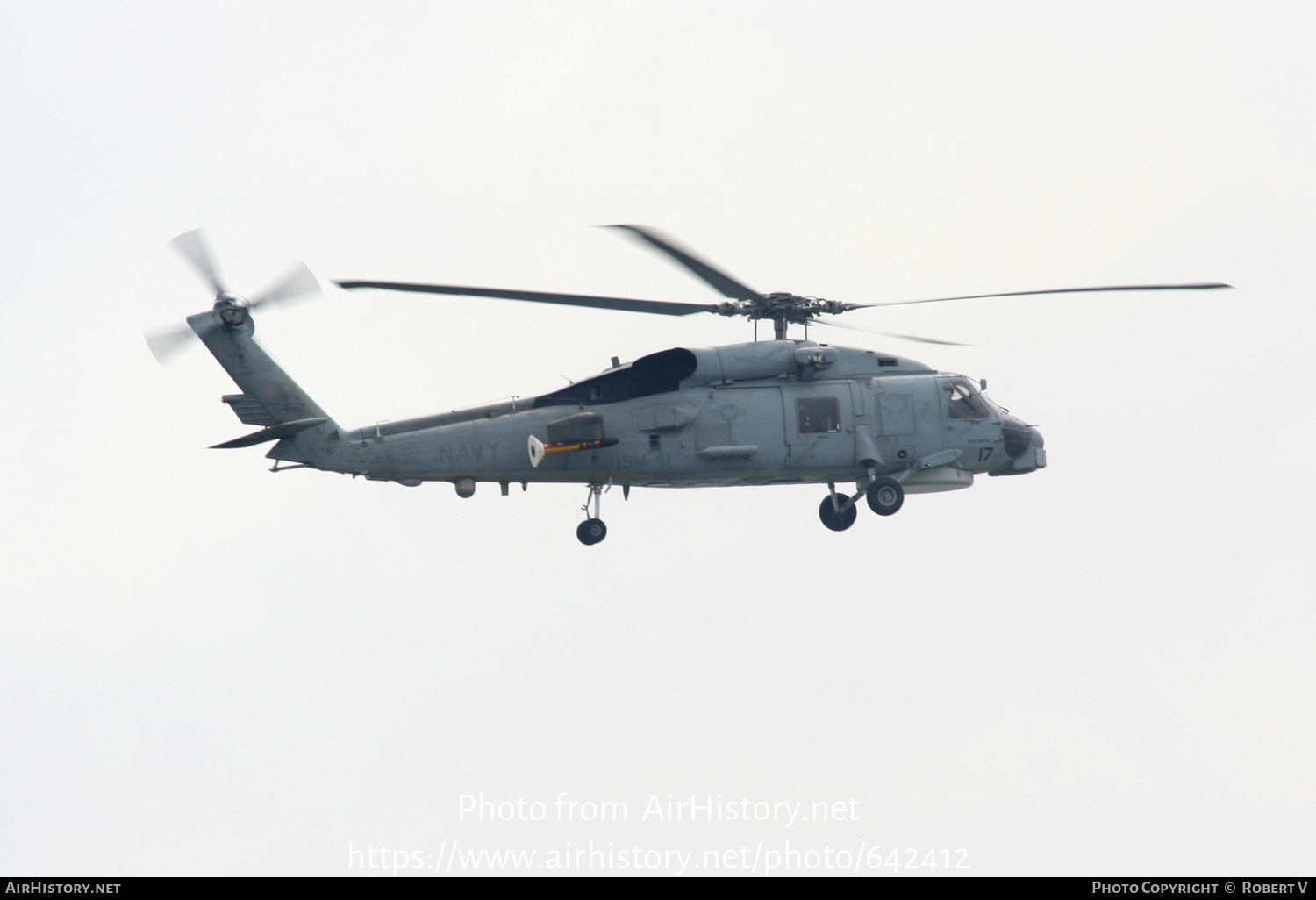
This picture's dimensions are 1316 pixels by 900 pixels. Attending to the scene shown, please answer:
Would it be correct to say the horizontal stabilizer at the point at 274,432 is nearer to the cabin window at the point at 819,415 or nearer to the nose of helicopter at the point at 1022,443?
the cabin window at the point at 819,415

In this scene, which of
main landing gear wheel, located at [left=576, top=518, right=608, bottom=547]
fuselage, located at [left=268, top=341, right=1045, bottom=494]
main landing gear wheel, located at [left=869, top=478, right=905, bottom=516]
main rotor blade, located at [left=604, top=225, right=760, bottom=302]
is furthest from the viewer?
main landing gear wheel, located at [left=869, top=478, right=905, bottom=516]

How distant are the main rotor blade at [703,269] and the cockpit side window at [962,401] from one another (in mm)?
5010

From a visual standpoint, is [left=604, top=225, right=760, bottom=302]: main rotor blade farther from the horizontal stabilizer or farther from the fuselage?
the horizontal stabilizer

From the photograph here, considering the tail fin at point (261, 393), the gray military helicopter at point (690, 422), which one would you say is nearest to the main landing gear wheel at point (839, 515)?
the gray military helicopter at point (690, 422)

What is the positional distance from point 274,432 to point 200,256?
11.4ft

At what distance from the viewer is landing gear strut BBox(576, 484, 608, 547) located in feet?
111

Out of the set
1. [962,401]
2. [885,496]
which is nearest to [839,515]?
[885,496]

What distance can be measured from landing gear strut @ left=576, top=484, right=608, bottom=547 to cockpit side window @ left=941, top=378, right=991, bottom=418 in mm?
7699

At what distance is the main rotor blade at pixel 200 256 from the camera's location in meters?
31.1

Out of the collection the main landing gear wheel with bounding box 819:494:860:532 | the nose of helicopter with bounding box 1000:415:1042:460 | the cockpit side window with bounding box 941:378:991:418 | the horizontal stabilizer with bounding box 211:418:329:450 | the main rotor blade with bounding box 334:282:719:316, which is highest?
the main rotor blade with bounding box 334:282:719:316

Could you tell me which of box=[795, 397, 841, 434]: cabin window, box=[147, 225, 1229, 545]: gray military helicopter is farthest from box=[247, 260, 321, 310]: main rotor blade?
box=[795, 397, 841, 434]: cabin window

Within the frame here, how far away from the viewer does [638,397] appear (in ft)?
111

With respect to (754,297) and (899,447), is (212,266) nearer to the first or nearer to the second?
(754,297)
